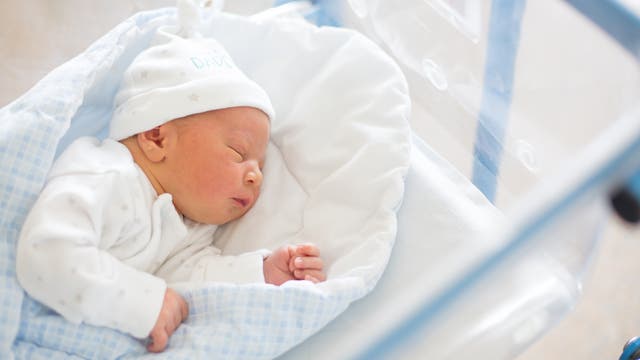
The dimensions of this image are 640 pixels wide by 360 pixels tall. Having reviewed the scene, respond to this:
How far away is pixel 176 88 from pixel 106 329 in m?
0.29

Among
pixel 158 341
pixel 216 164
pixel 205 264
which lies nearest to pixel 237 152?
pixel 216 164

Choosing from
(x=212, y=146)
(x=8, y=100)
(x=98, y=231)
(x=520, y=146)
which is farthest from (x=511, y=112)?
(x=8, y=100)

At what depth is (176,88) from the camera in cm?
96

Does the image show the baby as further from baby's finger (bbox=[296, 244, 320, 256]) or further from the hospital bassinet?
the hospital bassinet

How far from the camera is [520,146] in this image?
0.96 metres

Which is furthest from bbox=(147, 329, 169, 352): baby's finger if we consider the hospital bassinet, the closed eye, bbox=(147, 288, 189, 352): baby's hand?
the closed eye

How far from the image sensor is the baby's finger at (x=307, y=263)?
93 cm

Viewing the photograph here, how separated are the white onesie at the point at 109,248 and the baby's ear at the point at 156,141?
0.02 metres

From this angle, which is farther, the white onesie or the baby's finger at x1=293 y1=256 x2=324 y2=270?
the baby's finger at x1=293 y1=256 x2=324 y2=270

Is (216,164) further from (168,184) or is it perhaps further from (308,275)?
(308,275)

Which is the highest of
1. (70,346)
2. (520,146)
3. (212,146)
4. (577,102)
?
(577,102)

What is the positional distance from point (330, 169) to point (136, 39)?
31 cm

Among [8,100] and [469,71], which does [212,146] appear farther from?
[8,100]

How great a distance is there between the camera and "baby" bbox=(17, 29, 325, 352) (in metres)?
0.84
